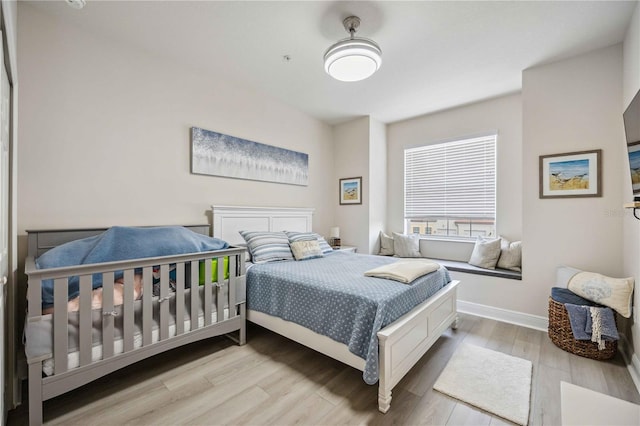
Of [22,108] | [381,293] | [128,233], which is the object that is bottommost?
[381,293]

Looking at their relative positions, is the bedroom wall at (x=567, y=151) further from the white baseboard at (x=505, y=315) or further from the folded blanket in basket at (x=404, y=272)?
the folded blanket in basket at (x=404, y=272)

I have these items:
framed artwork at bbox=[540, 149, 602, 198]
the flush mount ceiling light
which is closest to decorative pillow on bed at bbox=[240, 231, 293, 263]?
the flush mount ceiling light

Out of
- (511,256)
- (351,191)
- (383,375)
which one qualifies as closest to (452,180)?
(511,256)

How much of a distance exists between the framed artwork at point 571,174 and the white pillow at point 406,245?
164 cm

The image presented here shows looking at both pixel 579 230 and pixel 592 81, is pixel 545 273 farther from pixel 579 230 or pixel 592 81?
pixel 592 81

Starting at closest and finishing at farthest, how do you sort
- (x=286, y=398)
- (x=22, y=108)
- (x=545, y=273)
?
(x=286, y=398), (x=22, y=108), (x=545, y=273)

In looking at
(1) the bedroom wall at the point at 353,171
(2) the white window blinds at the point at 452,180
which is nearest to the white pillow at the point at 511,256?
(2) the white window blinds at the point at 452,180

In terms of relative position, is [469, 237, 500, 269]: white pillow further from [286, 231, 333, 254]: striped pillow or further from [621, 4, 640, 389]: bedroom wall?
[286, 231, 333, 254]: striped pillow

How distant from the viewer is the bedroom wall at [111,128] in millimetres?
2016

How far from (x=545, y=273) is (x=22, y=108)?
4.72 m

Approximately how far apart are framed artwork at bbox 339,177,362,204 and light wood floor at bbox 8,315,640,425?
2411 mm

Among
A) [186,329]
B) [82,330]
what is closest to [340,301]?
[186,329]

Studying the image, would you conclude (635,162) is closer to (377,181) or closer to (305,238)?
(305,238)

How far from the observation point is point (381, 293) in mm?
1788
